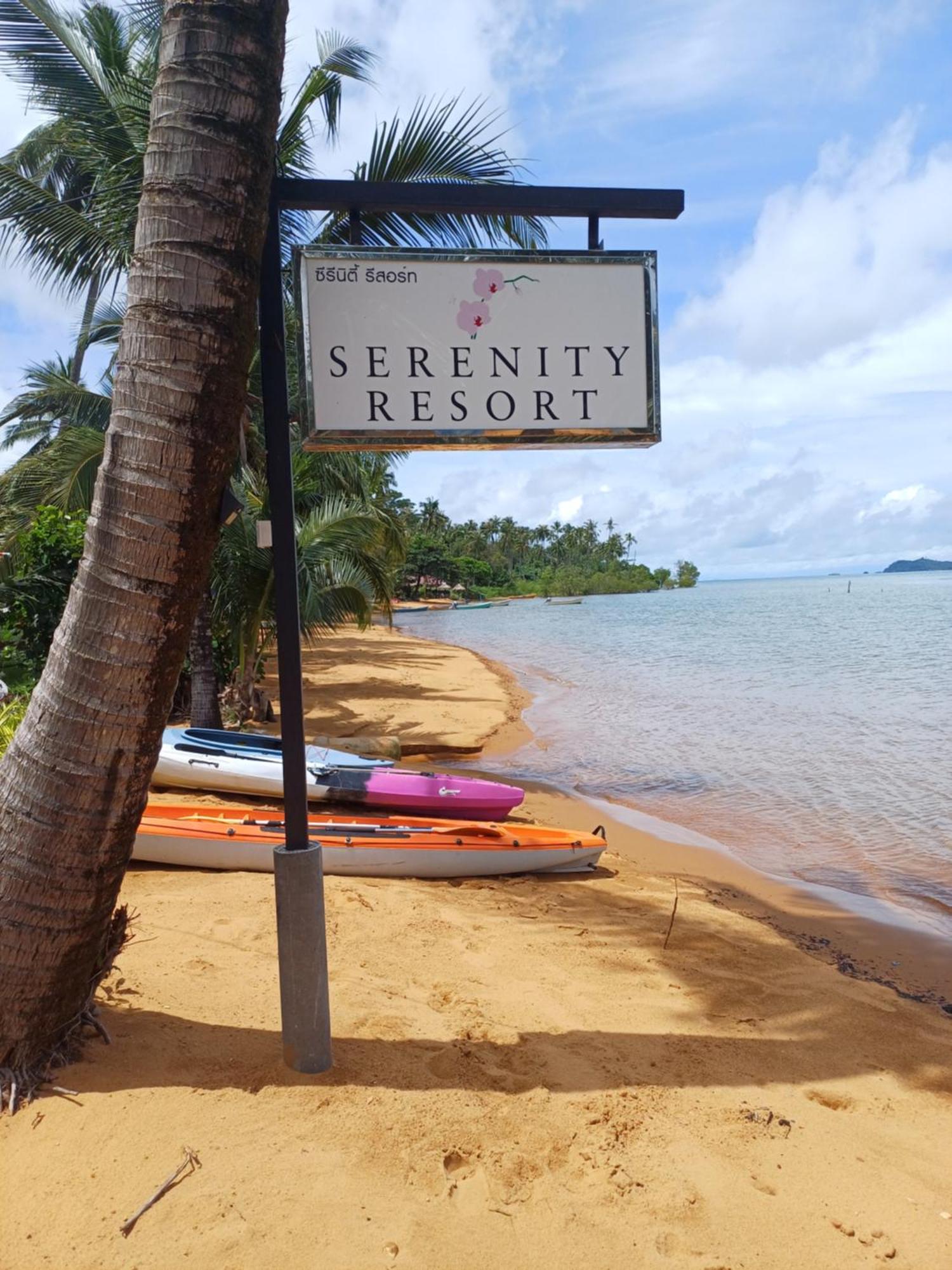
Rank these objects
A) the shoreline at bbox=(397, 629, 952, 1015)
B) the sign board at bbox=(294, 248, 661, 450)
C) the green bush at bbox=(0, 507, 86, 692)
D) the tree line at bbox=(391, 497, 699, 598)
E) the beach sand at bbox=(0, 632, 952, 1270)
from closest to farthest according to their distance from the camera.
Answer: the beach sand at bbox=(0, 632, 952, 1270)
the sign board at bbox=(294, 248, 661, 450)
the shoreline at bbox=(397, 629, 952, 1015)
the green bush at bbox=(0, 507, 86, 692)
the tree line at bbox=(391, 497, 699, 598)

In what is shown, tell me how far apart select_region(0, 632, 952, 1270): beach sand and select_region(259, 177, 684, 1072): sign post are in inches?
16.9

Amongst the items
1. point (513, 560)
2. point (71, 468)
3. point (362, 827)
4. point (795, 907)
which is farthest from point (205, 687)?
point (513, 560)

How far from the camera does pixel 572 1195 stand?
9.24 ft

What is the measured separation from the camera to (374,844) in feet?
21.8

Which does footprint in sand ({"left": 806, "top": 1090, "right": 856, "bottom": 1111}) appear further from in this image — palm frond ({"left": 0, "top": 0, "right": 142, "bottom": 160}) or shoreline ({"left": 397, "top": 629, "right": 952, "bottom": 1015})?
palm frond ({"left": 0, "top": 0, "right": 142, "bottom": 160})

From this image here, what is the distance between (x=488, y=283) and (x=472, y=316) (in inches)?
5.6

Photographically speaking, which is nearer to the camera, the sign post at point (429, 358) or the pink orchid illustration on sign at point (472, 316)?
the sign post at point (429, 358)

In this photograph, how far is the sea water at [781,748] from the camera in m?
8.86

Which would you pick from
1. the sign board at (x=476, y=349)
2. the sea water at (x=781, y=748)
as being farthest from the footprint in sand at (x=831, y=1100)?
the sea water at (x=781, y=748)

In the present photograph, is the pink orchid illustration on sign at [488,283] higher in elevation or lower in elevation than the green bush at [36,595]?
higher

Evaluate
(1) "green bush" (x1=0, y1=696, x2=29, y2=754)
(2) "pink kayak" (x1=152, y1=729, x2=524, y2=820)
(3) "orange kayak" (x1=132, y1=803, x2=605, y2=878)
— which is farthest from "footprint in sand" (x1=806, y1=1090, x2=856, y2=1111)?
(1) "green bush" (x1=0, y1=696, x2=29, y2=754)

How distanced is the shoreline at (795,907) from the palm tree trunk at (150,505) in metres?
4.82

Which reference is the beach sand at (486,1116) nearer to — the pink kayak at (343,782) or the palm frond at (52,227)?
the pink kayak at (343,782)

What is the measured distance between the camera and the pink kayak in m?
8.17
